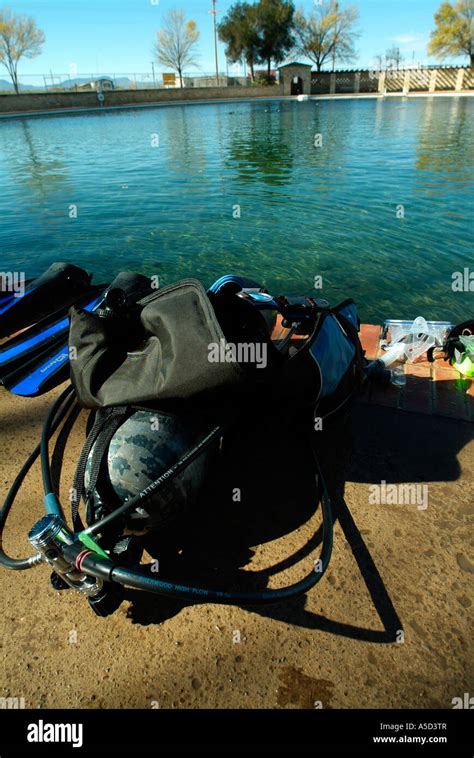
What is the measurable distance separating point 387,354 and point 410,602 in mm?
1835

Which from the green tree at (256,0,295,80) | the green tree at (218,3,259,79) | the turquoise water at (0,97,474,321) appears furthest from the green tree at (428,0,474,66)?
the turquoise water at (0,97,474,321)

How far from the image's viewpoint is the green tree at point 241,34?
6278 centimetres

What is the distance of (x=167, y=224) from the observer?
941 centimetres

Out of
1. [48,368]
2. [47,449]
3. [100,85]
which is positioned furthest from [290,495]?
[100,85]

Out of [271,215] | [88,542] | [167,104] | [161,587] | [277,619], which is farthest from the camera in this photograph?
[167,104]

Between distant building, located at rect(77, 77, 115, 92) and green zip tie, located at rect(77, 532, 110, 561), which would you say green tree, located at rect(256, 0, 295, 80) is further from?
green zip tie, located at rect(77, 532, 110, 561)

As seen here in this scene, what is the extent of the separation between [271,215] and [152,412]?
28.5ft

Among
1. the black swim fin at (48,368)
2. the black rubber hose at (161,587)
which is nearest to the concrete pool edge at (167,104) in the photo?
the black swim fin at (48,368)

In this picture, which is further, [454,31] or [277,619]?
[454,31]

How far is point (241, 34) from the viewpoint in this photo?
6353 cm

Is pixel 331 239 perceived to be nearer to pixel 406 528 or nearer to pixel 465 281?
pixel 465 281

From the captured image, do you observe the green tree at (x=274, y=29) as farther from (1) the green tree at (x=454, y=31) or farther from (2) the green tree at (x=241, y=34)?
(1) the green tree at (x=454, y=31)

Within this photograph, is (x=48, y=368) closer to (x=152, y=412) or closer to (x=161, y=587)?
(x=152, y=412)

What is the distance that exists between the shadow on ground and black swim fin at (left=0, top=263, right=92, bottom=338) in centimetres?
314
